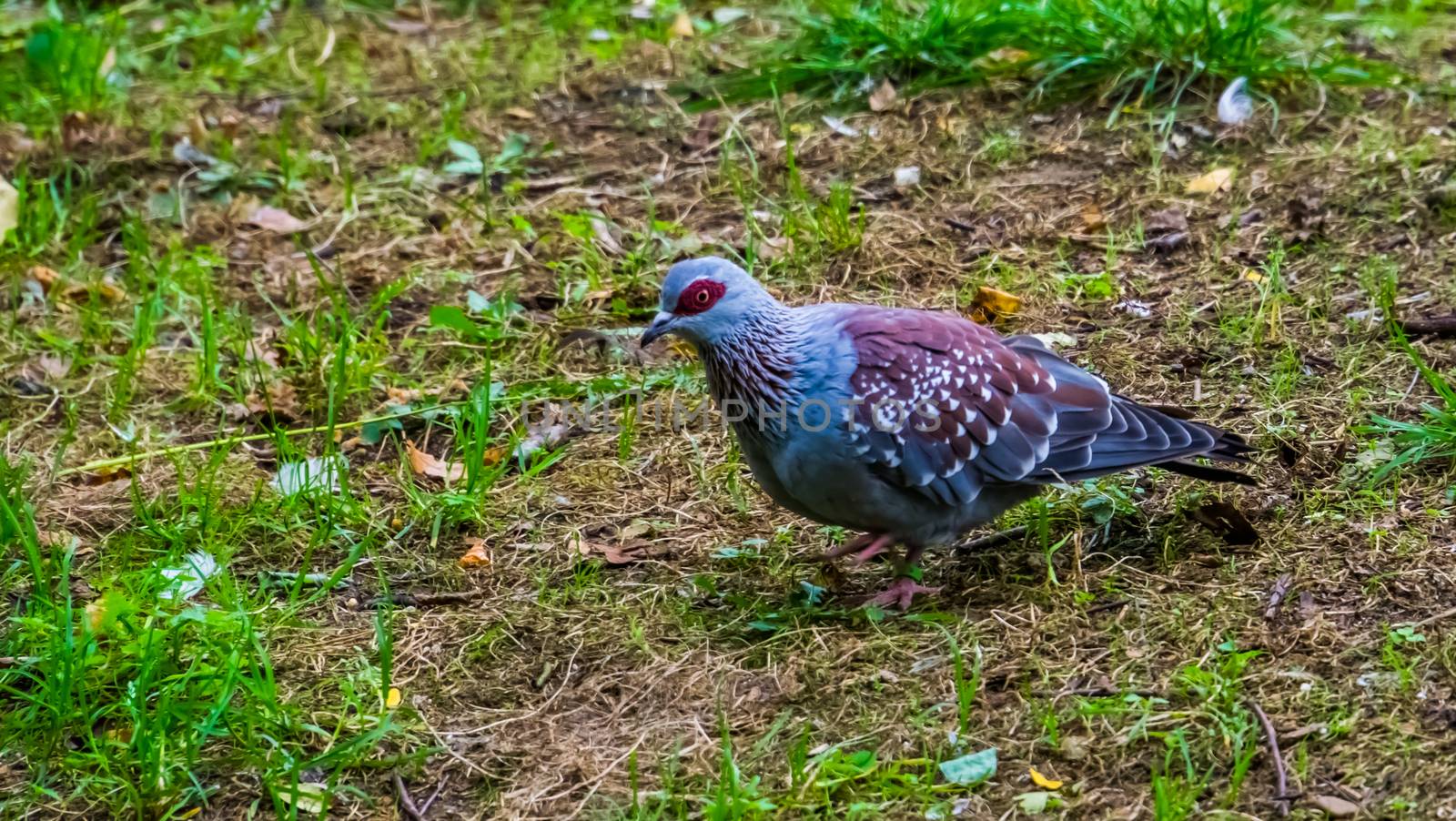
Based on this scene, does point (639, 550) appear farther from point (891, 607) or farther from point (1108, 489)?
point (1108, 489)

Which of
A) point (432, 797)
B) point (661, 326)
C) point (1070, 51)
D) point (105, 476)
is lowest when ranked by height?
point (105, 476)

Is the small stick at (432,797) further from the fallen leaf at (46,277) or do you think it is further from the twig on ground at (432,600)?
the fallen leaf at (46,277)

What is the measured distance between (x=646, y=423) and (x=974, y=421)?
1297mm

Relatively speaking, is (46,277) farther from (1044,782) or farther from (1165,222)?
(1044,782)

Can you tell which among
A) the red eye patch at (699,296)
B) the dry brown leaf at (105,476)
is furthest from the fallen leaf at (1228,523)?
the dry brown leaf at (105,476)

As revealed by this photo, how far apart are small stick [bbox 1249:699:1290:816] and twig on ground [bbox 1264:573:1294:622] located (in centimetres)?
37

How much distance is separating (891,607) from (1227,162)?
2.89 m

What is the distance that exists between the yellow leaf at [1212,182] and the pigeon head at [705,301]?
2.43 meters

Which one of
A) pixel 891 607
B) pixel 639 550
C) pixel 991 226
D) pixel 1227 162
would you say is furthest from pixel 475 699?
pixel 1227 162

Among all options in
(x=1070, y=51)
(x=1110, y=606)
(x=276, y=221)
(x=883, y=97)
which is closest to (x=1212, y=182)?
(x=1070, y=51)

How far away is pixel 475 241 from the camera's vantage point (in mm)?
5852

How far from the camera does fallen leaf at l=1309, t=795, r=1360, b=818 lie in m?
2.88

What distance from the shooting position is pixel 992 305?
5.04m

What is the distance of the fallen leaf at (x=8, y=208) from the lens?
227 inches
